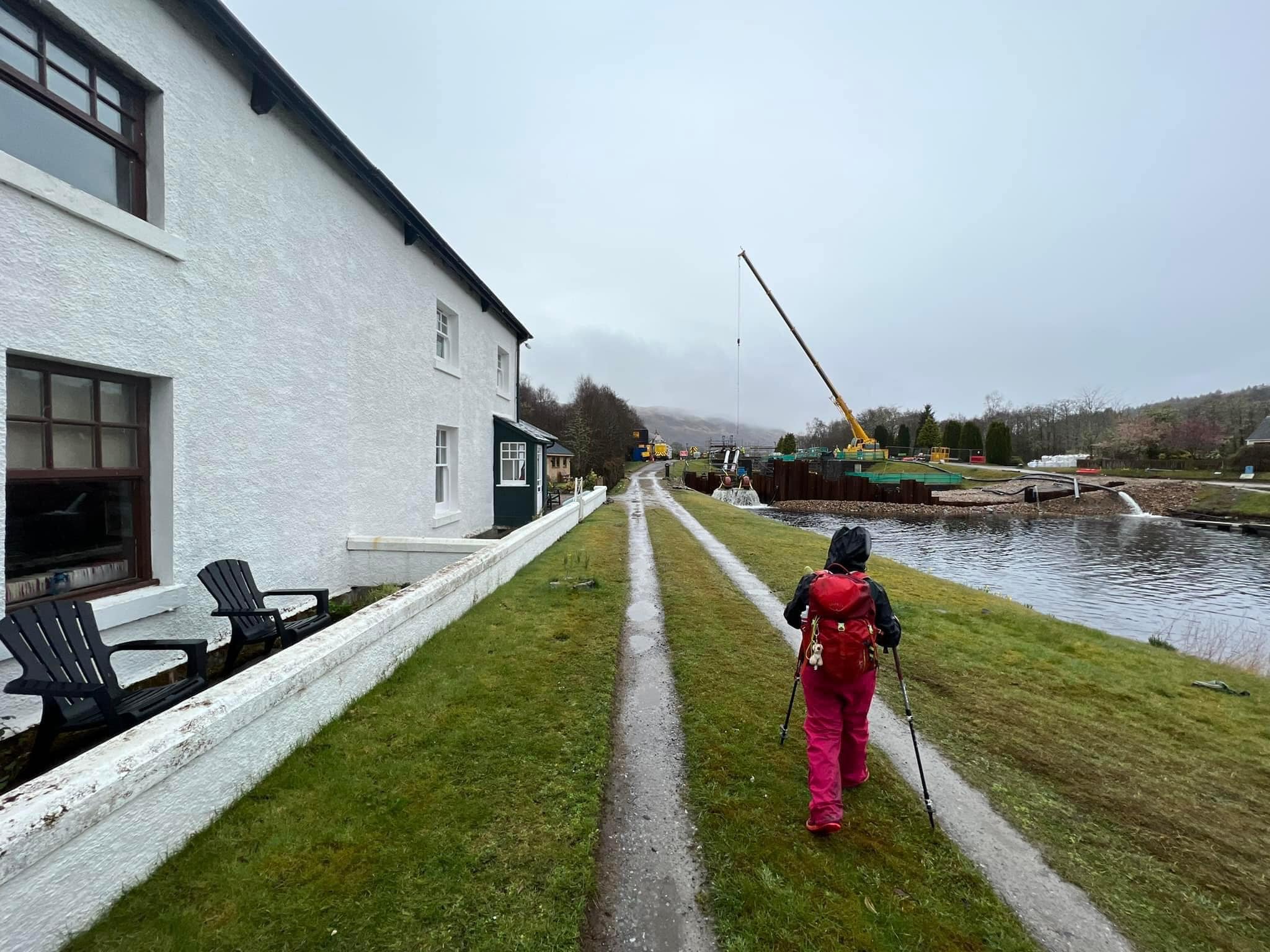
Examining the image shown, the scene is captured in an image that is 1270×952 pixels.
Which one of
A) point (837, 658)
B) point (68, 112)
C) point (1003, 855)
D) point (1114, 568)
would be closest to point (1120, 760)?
point (1003, 855)

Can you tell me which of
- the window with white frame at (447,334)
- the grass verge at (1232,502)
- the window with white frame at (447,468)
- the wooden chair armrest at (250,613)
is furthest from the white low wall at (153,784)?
the grass verge at (1232,502)

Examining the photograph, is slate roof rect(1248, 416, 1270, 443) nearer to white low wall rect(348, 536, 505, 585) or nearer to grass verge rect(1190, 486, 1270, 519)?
grass verge rect(1190, 486, 1270, 519)

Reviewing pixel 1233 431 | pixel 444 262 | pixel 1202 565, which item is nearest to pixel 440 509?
pixel 444 262

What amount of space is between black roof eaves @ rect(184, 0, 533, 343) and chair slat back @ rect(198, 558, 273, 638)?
5306mm

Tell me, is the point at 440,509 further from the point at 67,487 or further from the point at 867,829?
the point at 867,829

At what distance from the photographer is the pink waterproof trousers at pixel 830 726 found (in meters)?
3.14

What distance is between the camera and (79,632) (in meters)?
3.34

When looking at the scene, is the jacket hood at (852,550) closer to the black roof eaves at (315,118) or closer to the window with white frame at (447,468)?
the black roof eaves at (315,118)

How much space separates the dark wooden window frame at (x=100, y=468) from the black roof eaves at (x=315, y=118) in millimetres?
3627

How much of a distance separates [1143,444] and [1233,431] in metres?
13.6

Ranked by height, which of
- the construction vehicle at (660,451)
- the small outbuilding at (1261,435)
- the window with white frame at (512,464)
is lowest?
the window with white frame at (512,464)

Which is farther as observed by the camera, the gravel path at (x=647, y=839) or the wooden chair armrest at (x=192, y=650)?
the wooden chair armrest at (x=192, y=650)

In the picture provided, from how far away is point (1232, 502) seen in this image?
34.4 meters

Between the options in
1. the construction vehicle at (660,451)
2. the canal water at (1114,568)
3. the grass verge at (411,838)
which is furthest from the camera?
the construction vehicle at (660,451)
